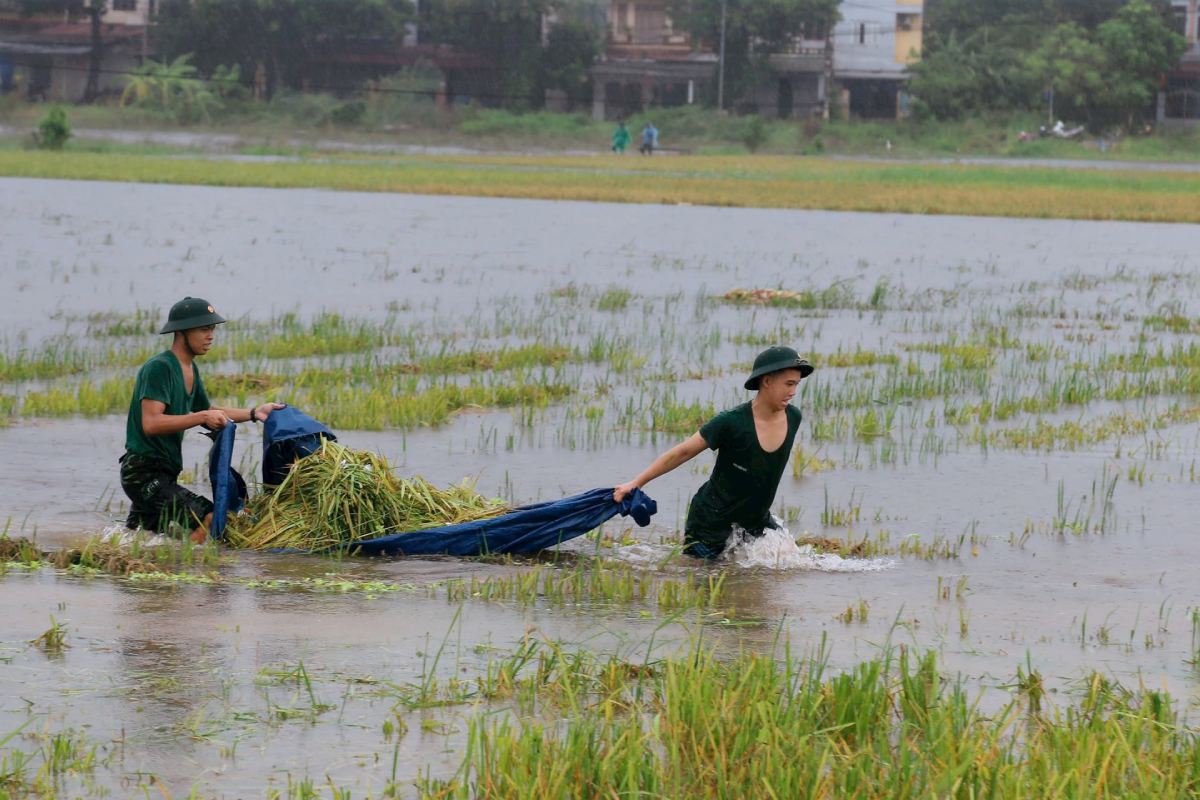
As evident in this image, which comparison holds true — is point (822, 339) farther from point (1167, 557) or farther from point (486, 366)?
point (1167, 557)

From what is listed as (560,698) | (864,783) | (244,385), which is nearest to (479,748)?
(560,698)

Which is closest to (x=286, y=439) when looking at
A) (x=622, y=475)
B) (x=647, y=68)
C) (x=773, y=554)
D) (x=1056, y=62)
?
(x=773, y=554)

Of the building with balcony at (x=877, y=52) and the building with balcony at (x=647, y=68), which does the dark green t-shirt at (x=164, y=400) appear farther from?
the building with balcony at (x=877, y=52)

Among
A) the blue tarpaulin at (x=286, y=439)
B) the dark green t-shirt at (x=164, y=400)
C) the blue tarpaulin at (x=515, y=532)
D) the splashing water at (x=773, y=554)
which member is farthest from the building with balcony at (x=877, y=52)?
the dark green t-shirt at (x=164, y=400)

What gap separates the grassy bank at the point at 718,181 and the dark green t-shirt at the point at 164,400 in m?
25.7

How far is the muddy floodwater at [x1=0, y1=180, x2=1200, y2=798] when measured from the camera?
5047mm

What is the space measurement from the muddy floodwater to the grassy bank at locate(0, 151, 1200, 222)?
9.61 meters

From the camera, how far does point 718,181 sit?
40562 mm

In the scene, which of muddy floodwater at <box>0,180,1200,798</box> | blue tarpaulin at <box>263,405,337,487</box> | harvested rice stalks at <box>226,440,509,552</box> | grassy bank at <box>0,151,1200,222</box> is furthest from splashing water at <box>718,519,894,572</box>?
grassy bank at <box>0,151,1200,222</box>

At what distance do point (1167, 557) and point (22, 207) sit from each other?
2429cm

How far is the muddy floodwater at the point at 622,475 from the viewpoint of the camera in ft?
16.6

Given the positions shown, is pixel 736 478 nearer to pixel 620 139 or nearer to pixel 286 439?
pixel 286 439

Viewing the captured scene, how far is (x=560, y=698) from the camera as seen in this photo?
16.4 ft

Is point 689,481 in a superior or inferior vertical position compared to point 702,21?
Result: inferior
